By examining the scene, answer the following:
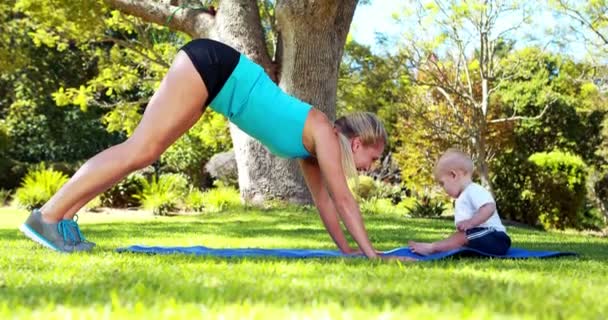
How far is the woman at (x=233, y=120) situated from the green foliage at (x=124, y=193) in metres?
11.8

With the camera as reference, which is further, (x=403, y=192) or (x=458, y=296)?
(x=403, y=192)

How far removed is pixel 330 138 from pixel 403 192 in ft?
60.6

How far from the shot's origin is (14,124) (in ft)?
81.9

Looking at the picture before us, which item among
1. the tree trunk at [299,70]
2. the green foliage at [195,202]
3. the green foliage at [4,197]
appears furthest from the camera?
the green foliage at [4,197]

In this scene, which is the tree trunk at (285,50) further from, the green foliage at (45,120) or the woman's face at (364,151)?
the green foliage at (45,120)

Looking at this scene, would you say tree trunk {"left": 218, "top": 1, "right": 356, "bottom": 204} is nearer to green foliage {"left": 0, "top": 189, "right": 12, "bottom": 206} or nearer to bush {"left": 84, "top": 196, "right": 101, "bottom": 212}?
bush {"left": 84, "top": 196, "right": 101, "bottom": 212}

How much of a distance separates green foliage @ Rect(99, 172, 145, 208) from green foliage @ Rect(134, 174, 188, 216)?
194 mm

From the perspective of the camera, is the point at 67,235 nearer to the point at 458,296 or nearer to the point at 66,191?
the point at 66,191

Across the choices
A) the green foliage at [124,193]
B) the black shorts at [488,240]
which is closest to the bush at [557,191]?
the green foliage at [124,193]

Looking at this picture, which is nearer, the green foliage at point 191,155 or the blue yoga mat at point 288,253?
the blue yoga mat at point 288,253

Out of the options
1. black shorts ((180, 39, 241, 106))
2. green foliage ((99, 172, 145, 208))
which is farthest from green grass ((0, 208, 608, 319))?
green foliage ((99, 172, 145, 208))

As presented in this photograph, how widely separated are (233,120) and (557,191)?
1507 cm

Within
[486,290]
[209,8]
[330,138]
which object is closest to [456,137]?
[209,8]

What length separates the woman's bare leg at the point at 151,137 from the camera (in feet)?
14.8
